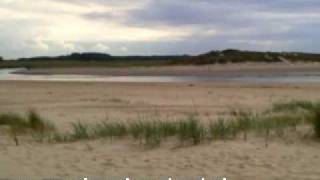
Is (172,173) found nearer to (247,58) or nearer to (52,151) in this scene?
(52,151)

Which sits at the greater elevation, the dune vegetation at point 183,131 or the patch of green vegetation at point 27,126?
the dune vegetation at point 183,131

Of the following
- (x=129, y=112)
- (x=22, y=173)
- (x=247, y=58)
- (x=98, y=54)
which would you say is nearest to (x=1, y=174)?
(x=22, y=173)

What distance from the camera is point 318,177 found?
7434 mm

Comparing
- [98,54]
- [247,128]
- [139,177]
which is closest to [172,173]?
[139,177]

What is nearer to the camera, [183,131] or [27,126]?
[183,131]

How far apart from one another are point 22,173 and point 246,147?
3.47 m

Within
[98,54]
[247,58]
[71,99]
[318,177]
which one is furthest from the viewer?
[98,54]

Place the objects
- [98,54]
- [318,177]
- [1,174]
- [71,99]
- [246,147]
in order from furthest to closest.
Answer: [98,54] → [71,99] → [246,147] → [1,174] → [318,177]

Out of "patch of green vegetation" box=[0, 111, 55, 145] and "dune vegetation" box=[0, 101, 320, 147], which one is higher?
"dune vegetation" box=[0, 101, 320, 147]

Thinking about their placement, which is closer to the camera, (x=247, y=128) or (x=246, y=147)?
(x=246, y=147)

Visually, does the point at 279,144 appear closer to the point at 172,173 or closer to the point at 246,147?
the point at 246,147

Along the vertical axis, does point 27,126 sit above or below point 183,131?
below

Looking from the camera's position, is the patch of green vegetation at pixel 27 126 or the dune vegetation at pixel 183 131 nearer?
the dune vegetation at pixel 183 131

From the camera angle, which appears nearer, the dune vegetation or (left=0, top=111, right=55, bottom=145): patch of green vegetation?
the dune vegetation
